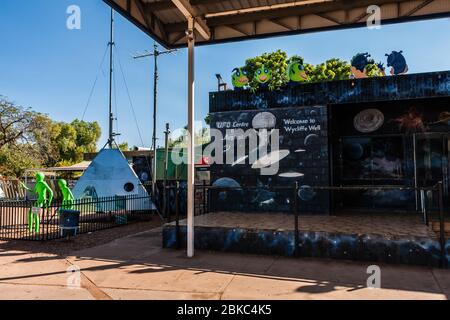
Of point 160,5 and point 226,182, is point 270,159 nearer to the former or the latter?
point 226,182

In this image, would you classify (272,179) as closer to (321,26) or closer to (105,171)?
(321,26)

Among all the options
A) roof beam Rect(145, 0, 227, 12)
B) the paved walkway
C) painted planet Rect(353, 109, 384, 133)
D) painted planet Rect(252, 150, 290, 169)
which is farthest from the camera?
painted planet Rect(353, 109, 384, 133)

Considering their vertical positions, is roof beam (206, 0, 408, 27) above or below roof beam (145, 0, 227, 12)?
below

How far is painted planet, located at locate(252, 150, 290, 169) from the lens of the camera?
11.3 metres

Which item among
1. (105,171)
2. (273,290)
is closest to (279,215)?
(273,290)

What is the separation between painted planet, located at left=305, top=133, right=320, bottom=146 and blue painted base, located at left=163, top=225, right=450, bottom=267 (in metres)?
3.98

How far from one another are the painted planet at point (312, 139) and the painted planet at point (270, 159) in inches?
26.2

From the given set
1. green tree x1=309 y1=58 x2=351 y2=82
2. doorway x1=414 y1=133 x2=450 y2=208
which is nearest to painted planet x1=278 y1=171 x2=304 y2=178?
doorway x1=414 y1=133 x2=450 y2=208

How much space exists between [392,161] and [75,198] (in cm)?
1143

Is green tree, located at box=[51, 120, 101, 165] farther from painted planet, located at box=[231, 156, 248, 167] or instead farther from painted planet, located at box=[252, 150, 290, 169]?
painted planet, located at box=[252, 150, 290, 169]

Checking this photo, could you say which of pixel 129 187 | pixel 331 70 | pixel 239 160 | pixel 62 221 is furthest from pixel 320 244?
pixel 331 70

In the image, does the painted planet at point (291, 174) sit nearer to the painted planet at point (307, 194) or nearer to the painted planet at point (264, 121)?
the painted planet at point (307, 194)

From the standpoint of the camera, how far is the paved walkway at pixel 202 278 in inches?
211

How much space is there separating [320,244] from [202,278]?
277 centimetres
